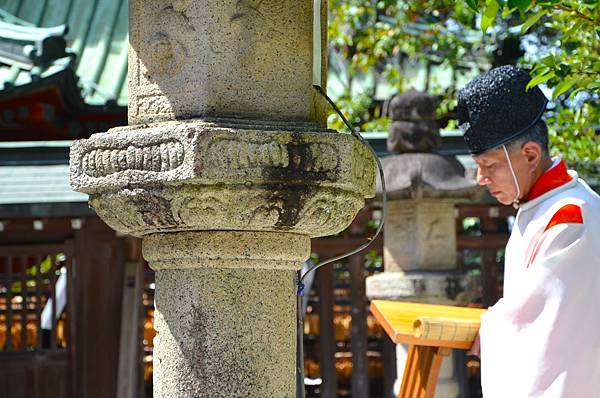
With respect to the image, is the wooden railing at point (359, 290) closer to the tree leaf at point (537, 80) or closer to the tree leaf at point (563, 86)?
the tree leaf at point (563, 86)

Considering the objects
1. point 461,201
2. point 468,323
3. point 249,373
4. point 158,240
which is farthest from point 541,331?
point 461,201

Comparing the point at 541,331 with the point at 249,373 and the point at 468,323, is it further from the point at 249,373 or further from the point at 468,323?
the point at 249,373

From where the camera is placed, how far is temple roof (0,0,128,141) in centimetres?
1076

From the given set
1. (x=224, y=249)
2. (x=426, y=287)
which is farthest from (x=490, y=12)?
(x=426, y=287)

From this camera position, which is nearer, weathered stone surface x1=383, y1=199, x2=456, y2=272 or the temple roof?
weathered stone surface x1=383, y1=199, x2=456, y2=272

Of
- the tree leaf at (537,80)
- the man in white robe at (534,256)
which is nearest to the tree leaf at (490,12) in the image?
the tree leaf at (537,80)

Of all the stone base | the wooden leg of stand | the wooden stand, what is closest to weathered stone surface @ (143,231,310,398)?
the wooden stand

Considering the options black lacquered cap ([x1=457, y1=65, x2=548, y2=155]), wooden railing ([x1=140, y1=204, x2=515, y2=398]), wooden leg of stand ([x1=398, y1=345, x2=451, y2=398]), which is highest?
black lacquered cap ([x1=457, y1=65, x2=548, y2=155])

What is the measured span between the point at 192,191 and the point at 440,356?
3.32 feet

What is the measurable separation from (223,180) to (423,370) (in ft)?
3.26

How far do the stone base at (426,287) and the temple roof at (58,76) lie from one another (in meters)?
3.83

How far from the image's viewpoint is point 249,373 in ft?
12.0

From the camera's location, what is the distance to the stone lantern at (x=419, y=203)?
838 cm

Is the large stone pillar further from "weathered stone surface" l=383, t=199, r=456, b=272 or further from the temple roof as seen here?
the temple roof
